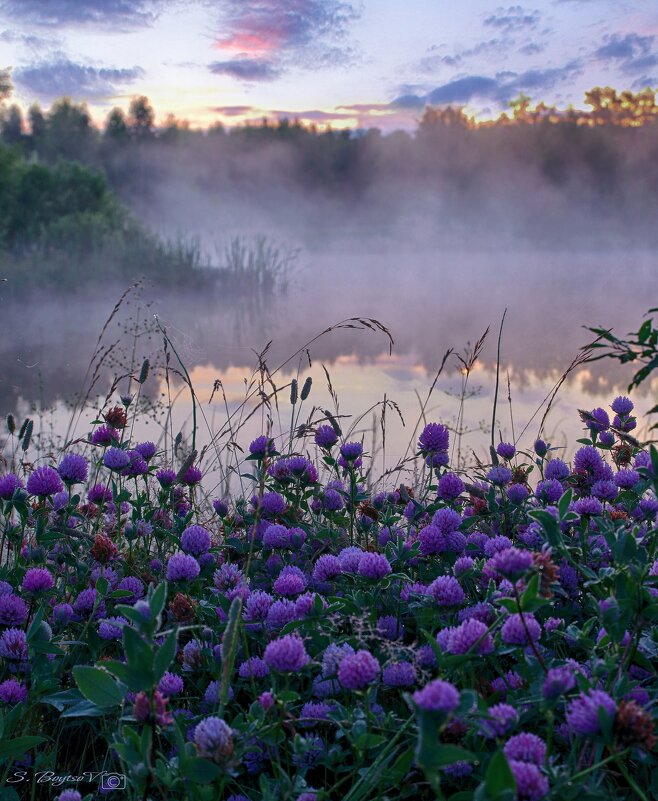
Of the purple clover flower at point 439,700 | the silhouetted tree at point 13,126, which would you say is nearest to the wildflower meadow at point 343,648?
the purple clover flower at point 439,700

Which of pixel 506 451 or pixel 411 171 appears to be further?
pixel 411 171

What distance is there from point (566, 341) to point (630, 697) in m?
10.6

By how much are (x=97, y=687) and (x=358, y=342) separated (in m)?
11.0

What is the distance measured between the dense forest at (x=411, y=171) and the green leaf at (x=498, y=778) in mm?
34338

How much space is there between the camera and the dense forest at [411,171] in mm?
37969

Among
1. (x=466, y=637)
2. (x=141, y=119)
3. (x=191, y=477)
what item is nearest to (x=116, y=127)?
(x=141, y=119)

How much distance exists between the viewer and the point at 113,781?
57.2 inches

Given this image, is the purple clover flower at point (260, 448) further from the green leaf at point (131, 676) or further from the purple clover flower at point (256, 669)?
the green leaf at point (131, 676)

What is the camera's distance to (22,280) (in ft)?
48.1

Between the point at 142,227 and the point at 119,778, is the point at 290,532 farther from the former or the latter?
the point at 142,227

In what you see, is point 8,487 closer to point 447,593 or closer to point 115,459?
point 115,459

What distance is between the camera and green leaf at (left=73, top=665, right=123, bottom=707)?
1158 millimetres

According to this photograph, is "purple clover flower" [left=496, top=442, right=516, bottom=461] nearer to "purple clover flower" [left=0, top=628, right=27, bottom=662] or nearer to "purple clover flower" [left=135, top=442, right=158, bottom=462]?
"purple clover flower" [left=135, top=442, right=158, bottom=462]

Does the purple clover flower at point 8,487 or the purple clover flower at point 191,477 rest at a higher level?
the purple clover flower at point 8,487
